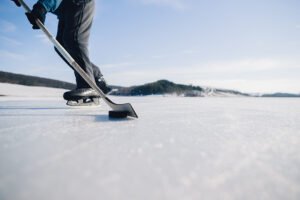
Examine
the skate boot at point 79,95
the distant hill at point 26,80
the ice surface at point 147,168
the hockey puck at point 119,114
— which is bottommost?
the ice surface at point 147,168

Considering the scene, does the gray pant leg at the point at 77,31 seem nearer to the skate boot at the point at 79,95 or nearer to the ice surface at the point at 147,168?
the skate boot at the point at 79,95

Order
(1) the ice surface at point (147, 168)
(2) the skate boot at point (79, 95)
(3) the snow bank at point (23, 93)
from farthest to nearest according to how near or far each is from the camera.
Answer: (3) the snow bank at point (23, 93)
(2) the skate boot at point (79, 95)
(1) the ice surface at point (147, 168)

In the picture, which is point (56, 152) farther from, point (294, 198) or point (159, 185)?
point (294, 198)

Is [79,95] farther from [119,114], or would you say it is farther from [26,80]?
[26,80]

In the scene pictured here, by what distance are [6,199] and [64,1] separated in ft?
6.33

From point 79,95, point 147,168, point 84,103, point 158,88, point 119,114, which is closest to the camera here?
point 147,168

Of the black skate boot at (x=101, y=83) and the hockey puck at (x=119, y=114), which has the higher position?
the black skate boot at (x=101, y=83)

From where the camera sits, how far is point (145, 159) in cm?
49

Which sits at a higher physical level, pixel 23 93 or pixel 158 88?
pixel 158 88

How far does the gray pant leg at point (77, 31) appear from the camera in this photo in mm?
1898

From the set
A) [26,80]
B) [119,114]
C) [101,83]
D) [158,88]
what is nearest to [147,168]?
[119,114]

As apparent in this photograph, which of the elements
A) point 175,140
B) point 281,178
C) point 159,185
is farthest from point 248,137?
point 159,185

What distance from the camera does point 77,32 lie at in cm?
191

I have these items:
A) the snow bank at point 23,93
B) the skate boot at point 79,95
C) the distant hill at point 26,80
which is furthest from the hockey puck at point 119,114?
the distant hill at point 26,80
